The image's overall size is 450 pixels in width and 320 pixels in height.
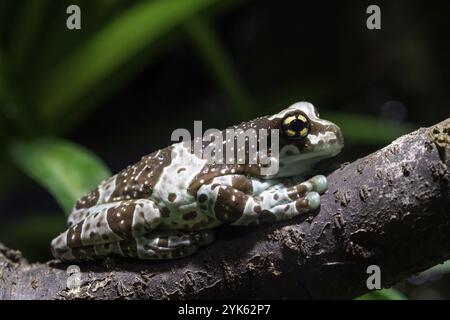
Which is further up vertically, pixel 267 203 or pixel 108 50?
pixel 108 50

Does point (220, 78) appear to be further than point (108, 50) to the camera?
Yes

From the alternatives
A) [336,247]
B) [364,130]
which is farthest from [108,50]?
[336,247]

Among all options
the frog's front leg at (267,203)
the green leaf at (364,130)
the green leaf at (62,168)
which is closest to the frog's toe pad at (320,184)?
the frog's front leg at (267,203)

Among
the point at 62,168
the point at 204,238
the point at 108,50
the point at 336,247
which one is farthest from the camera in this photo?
the point at 108,50

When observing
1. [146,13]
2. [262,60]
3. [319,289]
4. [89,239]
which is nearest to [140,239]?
[89,239]

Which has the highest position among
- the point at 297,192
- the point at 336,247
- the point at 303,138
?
the point at 303,138

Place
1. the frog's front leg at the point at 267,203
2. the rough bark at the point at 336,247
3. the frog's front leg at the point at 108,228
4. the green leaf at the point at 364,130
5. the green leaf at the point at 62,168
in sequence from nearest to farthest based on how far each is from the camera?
1. the rough bark at the point at 336,247
2. the frog's front leg at the point at 267,203
3. the frog's front leg at the point at 108,228
4. the green leaf at the point at 62,168
5. the green leaf at the point at 364,130

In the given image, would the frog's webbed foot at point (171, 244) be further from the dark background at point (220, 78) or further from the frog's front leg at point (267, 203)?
the dark background at point (220, 78)

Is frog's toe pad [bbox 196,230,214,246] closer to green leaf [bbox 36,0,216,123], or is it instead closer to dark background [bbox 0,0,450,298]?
dark background [bbox 0,0,450,298]

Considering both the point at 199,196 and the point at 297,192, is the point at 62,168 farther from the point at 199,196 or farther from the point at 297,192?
the point at 297,192

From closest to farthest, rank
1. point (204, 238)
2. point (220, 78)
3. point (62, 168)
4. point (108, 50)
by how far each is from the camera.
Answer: point (204, 238), point (62, 168), point (108, 50), point (220, 78)
